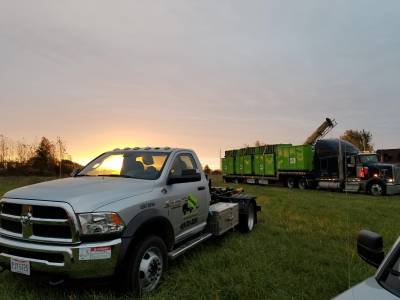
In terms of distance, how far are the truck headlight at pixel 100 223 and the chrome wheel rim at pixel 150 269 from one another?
63 centimetres

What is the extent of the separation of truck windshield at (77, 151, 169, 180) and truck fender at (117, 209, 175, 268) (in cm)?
74

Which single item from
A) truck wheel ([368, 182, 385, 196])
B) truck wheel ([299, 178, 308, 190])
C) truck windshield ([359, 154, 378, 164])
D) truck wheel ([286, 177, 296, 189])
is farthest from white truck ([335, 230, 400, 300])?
truck wheel ([286, 177, 296, 189])

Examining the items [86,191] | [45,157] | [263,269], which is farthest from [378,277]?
[45,157]

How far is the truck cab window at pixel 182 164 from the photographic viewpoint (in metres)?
6.00

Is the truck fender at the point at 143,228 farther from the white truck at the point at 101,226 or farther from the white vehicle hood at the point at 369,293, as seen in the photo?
the white vehicle hood at the point at 369,293

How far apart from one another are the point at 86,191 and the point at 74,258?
0.83 metres

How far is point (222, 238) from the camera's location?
8047 millimetres

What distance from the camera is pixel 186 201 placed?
5.95 meters

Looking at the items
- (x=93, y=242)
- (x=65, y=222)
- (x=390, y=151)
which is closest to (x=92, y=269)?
(x=93, y=242)

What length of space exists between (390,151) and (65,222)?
4052 centimetres

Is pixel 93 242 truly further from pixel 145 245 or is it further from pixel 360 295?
pixel 360 295

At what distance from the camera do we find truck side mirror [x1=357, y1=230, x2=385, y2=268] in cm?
254

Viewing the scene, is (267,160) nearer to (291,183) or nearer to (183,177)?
(291,183)

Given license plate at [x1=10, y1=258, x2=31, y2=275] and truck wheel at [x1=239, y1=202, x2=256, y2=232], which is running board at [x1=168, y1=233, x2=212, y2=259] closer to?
license plate at [x1=10, y1=258, x2=31, y2=275]
